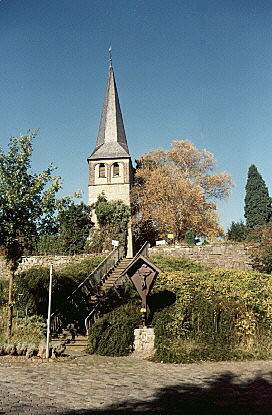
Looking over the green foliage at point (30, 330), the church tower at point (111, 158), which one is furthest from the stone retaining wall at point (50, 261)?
the church tower at point (111, 158)

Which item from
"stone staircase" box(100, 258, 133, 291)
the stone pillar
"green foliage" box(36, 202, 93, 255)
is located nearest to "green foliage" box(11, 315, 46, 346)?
the stone pillar

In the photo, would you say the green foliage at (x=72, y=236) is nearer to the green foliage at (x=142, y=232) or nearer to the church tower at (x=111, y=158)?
the church tower at (x=111, y=158)

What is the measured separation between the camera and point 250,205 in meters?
46.2

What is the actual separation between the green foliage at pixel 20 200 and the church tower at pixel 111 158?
2774cm

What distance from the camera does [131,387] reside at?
7570 mm

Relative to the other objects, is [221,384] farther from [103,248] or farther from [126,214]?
[126,214]

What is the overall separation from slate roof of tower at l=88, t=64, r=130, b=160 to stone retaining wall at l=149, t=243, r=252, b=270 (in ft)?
74.2

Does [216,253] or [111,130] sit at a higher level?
[111,130]

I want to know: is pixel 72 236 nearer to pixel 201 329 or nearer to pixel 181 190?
pixel 181 190

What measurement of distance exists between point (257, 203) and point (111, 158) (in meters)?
16.8

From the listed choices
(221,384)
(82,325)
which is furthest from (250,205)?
(221,384)

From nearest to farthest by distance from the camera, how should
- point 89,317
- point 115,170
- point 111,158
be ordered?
1. point 89,317
2. point 115,170
3. point 111,158

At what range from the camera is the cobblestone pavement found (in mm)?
6242

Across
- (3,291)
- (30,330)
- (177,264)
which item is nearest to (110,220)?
(177,264)
